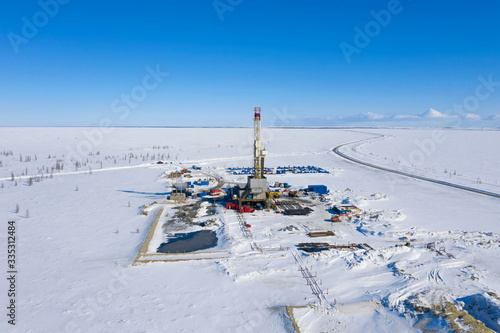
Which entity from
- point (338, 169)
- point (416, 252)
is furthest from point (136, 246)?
point (338, 169)

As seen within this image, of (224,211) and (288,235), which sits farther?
(224,211)

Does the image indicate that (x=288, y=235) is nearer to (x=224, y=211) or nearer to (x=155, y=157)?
(x=224, y=211)

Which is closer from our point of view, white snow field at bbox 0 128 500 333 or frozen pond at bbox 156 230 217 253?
white snow field at bbox 0 128 500 333

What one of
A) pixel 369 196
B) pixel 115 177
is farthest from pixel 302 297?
pixel 115 177

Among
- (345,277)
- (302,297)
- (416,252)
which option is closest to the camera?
(302,297)

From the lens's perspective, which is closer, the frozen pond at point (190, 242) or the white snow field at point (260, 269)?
the white snow field at point (260, 269)

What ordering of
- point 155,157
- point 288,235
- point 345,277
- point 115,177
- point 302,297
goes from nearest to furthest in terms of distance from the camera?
1. point 302,297
2. point 345,277
3. point 288,235
4. point 115,177
5. point 155,157

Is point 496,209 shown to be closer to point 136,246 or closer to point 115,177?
point 136,246

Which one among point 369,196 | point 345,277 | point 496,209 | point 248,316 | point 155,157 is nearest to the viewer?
point 248,316

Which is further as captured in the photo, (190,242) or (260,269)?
(190,242)
